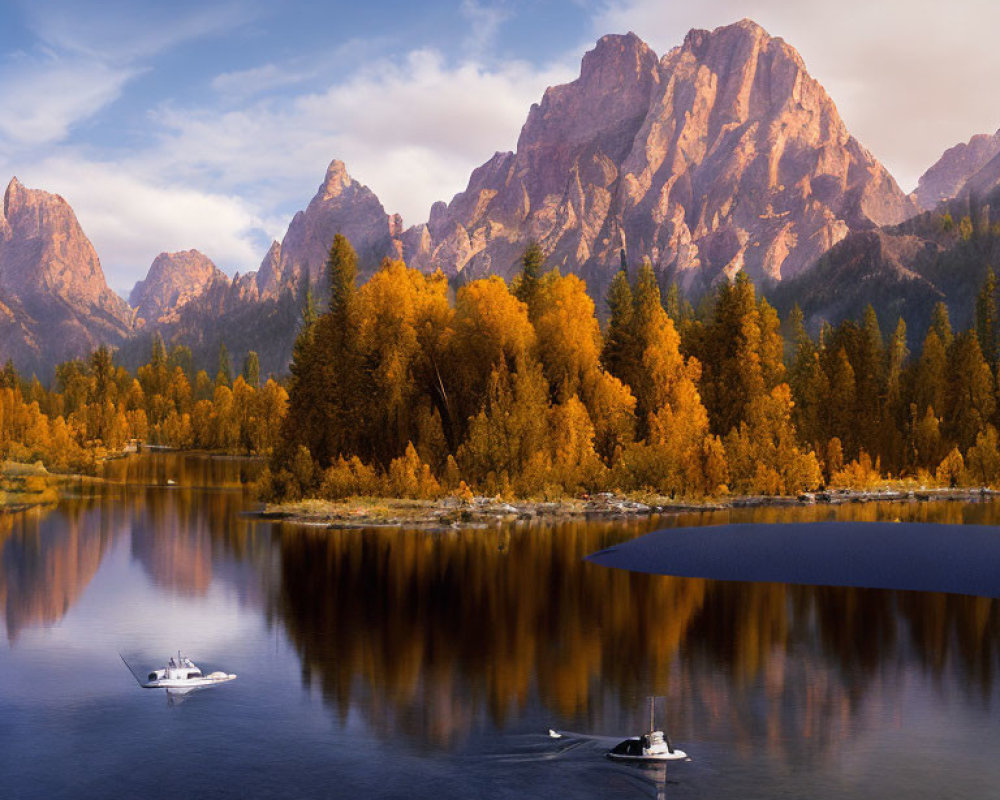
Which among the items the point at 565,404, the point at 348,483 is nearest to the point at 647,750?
the point at 348,483

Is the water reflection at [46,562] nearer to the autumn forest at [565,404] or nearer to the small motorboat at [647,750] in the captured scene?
the autumn forest at [565,404]

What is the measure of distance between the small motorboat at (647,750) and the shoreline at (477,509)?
42519mm

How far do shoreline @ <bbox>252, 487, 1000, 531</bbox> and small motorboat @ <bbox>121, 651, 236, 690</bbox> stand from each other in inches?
1412

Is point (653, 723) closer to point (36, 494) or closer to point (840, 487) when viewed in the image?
point (840, 487)

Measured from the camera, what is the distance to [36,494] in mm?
89312

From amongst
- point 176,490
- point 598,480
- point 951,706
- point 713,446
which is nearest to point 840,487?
point 713,446

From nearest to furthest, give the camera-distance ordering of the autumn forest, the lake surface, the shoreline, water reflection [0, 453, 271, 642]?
the lake surface
water reflection [0, 453, 271, 642]
the shoreline
the autumn forest

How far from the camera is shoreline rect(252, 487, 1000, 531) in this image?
65.8 metres

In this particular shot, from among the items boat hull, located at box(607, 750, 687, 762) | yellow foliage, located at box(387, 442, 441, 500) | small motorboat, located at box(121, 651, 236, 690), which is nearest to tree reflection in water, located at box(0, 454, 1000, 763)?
boat hull, located at box(607, 750, 687, 762)

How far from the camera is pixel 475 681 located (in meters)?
26.2

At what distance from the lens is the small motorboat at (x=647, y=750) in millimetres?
20016

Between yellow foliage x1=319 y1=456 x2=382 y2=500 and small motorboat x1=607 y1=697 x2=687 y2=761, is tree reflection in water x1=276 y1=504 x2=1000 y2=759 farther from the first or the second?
yellow foliage x1=319 y1=456 x2=382 y2=500

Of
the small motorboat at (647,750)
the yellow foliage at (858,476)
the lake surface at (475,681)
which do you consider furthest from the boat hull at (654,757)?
the yellow foliage at (858,476)

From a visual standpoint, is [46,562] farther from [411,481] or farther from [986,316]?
[986,316]
